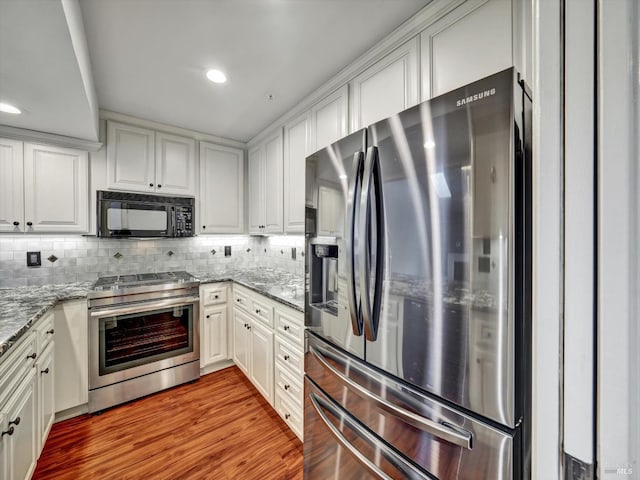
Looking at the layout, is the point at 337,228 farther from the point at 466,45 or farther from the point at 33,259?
the point at 33,259

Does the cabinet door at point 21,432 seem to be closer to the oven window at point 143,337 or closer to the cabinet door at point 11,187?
the oven window at point 143,337

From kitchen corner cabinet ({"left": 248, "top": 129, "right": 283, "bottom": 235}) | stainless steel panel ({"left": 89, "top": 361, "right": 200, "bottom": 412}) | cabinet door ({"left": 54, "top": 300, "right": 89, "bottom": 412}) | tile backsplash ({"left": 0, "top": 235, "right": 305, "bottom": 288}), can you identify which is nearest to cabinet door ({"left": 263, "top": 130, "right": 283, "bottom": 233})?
kitchen corner cabinet ({"left": 248, "top": 129, "right": 283, "bottom": 235})

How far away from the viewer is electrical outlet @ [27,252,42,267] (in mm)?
2328

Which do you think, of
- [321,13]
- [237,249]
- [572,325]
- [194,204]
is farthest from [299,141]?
[572,325]

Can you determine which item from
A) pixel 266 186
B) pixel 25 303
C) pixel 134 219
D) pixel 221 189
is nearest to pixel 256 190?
pixel 266 186

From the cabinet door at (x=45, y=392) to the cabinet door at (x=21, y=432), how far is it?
92mm

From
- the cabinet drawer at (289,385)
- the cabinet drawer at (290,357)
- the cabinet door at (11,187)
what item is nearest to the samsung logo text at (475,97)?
the cabinet drawer at (290,357)

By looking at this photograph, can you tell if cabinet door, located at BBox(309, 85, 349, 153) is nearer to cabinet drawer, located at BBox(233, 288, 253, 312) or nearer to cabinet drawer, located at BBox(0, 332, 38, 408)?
cabinet drawer, located at BBox(233, 288, 253, 312)

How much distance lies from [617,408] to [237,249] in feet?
11.2

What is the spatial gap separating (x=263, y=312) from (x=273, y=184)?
1249 millimetres

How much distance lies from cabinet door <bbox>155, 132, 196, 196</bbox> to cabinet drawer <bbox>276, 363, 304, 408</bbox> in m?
2.06

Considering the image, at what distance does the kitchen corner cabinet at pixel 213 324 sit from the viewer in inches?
103

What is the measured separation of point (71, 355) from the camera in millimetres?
1994

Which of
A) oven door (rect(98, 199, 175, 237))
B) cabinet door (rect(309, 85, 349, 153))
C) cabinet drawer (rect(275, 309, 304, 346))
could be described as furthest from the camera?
oven door (rect(98, 199, 175, 237))
